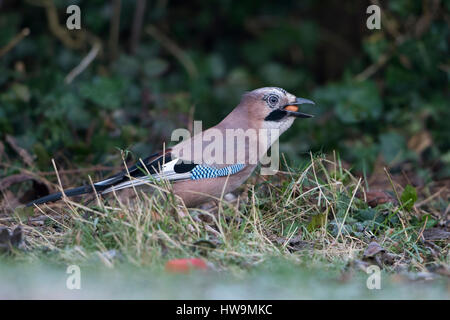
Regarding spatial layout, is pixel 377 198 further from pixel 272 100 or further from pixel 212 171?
pixel 212 171

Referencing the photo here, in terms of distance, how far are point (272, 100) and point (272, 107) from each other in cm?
5

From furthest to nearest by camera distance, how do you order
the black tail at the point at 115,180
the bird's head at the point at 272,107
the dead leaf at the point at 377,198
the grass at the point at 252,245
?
1. the bird's head at the point at 272,107
2. the dead leaf at the point at 377,198
3. the black tail at the point at 115,180
4. the grass at the point at 252,245

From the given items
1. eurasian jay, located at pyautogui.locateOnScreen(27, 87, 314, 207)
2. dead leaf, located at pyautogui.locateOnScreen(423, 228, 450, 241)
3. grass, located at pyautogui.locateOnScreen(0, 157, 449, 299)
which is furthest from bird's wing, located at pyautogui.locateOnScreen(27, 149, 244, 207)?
dead leaf, located at pyautogui.locateOnScreen(423, 228, 450, 241)

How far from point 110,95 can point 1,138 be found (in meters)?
1.28

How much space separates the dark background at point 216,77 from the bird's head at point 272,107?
0.35 m

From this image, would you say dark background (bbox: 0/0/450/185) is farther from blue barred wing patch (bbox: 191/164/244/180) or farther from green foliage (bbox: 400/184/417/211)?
green foliage (bbox: 400/184/417/211)

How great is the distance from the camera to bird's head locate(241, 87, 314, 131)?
527cm

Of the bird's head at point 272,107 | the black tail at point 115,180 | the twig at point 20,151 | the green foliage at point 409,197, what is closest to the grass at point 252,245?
the green foliage at point 409,197

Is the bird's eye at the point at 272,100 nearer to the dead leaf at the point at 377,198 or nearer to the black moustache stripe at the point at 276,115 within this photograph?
the black moustache stripe at the point at 276,115

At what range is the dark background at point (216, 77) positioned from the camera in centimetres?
671

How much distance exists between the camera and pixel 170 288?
3262 millimetres

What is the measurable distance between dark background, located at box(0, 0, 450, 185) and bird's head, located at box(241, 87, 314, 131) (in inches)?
13.9

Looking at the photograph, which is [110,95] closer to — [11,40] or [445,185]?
[11,40]

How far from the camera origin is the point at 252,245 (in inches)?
163
